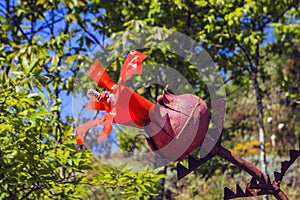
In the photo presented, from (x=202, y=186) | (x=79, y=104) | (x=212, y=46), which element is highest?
(x=212, y=46)

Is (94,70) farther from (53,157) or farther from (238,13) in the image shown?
(238,13)

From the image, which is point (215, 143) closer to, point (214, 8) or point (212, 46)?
point (214, 8)

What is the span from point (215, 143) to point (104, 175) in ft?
4.14

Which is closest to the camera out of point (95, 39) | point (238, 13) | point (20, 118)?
point (20, 118)

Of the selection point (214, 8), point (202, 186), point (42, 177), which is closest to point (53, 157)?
point (42, 177)

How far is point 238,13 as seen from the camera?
3008 mm

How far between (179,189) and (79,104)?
3.56 m

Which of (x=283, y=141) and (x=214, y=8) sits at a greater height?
(x=214, y=8)

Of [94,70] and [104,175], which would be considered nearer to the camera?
[94,70]

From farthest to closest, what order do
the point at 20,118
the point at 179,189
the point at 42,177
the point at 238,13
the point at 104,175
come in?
the point at 179,189 < the point at 238,13 < the point at 104,175 < the point at 42,177 < the point at 20,118

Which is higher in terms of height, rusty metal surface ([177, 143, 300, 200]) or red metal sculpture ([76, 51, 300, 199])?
red metal sculpture ([76, 51, 300, 199])

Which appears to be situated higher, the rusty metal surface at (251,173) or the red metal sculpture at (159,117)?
the red metal sculpture at (159,117)

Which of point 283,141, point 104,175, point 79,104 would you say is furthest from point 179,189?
point 79,104

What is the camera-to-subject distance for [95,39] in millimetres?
3375
